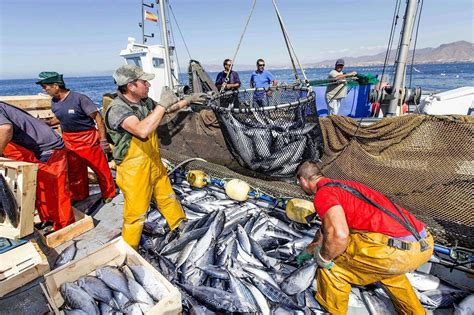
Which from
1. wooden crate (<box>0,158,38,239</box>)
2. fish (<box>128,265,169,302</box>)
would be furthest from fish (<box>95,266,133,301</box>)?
wooden crate (<box>0,158,38,239</box>)

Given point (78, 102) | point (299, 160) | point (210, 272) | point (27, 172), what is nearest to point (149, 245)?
point (210, 272)

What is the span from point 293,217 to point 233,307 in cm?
167

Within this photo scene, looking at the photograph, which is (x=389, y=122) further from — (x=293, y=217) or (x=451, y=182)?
(x=293, y=217)

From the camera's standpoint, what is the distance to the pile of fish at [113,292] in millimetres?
2596

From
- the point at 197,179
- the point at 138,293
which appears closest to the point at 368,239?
the point at 138,293

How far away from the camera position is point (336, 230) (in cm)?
222

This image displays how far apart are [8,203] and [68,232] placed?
3.43ft

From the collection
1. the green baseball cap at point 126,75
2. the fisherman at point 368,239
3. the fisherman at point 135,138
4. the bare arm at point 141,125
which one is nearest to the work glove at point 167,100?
the fisherman at point 135,138

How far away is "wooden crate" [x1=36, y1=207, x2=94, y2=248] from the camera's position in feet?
12.8

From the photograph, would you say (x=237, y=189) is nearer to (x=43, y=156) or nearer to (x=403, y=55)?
(x=43, y=156)

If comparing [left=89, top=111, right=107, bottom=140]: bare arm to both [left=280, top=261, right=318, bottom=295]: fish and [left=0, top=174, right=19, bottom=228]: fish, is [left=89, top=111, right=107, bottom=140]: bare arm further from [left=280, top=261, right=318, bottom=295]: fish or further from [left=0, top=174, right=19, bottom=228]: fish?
[left=280, top=261, right=318, bottom=295]: fish

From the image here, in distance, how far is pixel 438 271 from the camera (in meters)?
3.14

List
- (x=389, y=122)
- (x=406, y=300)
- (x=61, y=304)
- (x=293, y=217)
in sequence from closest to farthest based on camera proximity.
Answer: (x=406, y=300)
(x=61, y=304)
(x=389, y=122)
(x=293, y=217)

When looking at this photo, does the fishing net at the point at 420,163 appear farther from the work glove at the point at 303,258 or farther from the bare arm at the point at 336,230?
the bare arm at the point at 336,230
